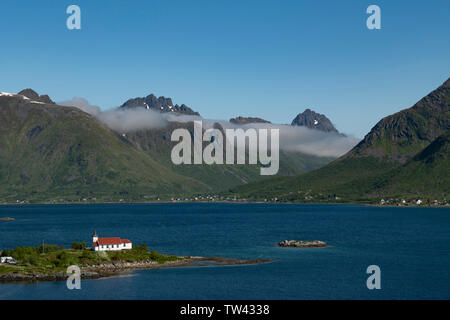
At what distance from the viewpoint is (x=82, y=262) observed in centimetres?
12862

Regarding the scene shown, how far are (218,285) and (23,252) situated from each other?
52279mm

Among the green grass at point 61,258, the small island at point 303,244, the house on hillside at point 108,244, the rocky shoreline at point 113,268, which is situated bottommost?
the small island at point 303,244

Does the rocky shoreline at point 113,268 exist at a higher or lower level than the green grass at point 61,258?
lower

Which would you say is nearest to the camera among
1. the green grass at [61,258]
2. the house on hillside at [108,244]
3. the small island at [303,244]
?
the green grass at [61,258]

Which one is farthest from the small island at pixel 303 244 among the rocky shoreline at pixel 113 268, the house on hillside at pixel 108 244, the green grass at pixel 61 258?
the house on hillside at pixel 108 244

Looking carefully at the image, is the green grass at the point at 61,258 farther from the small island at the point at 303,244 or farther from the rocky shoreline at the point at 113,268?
the small island at the point at 303,244

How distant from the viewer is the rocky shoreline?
11694 centimetres

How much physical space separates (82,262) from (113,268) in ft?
25.5

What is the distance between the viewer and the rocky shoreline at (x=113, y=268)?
117 m

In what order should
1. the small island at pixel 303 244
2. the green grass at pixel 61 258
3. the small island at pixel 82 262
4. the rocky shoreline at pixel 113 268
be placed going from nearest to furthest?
the rocky shoreline at pixel 113 268
the small island at pixel 82 262
the green grass at pixel 61 258
the small island at pixel 303 244

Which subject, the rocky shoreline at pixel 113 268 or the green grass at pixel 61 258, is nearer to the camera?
the rocky shoreline at pixel 113 268

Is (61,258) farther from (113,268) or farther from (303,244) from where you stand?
(303,244)
